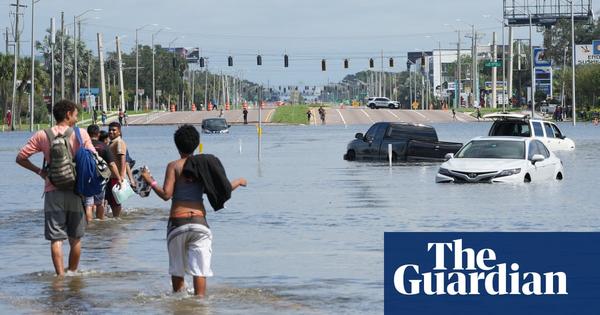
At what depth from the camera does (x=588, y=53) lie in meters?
174

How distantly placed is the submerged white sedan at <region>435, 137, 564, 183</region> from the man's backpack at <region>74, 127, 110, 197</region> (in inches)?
692

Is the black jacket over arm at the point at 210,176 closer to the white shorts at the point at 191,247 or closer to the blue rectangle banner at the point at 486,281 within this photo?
the white shorts at the point at 191,247

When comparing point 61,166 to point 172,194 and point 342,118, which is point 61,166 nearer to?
point 172,194

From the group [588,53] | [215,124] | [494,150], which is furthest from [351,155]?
[588,53]

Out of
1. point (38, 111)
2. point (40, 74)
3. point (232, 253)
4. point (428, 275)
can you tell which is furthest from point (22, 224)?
point (38, 111)

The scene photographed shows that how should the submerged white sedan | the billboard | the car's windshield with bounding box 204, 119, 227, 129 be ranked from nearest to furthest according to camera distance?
the submerged white sedan
the car's windshield with bounding box 204, 119, 227, 129
the billboard

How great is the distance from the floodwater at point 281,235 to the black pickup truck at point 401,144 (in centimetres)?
578

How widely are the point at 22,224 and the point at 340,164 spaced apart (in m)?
23.3

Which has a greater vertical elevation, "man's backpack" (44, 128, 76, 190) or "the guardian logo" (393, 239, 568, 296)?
"man's backpack" (44, 128, 76, 190)

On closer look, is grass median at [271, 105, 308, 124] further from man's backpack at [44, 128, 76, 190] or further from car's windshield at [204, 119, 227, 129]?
man's backpack at [44, 128, 76, 190]

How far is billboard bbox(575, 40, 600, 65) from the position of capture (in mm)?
168125

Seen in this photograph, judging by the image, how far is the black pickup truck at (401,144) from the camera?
47.2 metres

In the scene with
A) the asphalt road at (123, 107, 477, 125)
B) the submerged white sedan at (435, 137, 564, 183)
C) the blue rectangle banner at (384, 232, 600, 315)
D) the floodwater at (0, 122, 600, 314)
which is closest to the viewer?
the blue rectangle banner at (384, 232, 600, 315)

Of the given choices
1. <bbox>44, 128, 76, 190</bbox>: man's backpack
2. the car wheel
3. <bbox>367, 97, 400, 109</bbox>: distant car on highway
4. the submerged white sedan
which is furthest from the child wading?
<bbox>367, 97, 400, 109</bbox>: distant car on highway
